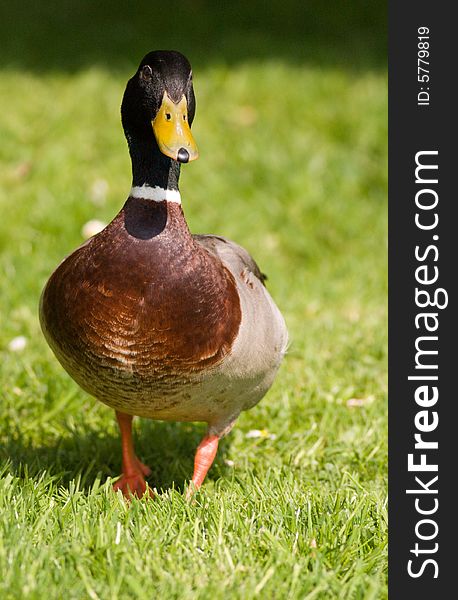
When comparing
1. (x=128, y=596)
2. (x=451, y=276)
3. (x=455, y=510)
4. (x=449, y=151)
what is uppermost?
(x=449, y=151)

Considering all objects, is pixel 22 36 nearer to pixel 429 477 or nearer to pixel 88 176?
pixel 88 176

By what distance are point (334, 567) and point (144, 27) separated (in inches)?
286

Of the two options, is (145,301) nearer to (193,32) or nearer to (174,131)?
A: (174,131)

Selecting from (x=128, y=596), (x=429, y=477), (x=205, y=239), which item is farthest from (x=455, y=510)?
(x=205, y=239)

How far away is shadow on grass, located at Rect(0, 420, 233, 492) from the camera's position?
11.2ft

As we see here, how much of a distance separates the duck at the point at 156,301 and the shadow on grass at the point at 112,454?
49cm

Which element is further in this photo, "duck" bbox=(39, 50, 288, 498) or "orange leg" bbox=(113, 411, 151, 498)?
"orange leg" bbox=(113, 411, 151, 498)

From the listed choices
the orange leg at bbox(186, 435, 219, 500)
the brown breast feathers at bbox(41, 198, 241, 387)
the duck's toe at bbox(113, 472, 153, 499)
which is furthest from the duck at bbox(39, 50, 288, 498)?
the duck's toe at bbox(113, 472, 153, 499)

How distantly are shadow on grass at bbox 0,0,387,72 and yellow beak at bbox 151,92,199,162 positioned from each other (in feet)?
17.8

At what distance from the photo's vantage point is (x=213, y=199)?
21.2ft

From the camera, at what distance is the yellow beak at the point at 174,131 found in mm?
2576

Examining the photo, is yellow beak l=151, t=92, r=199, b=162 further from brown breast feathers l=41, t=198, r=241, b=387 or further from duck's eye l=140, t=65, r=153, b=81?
brown breast feathers l=41, t=198, r=241, b=387

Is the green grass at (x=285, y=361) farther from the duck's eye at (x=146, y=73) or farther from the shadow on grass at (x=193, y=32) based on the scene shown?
the duck's eye at (x=146, y=73)

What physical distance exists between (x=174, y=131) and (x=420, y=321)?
4.13 feet
